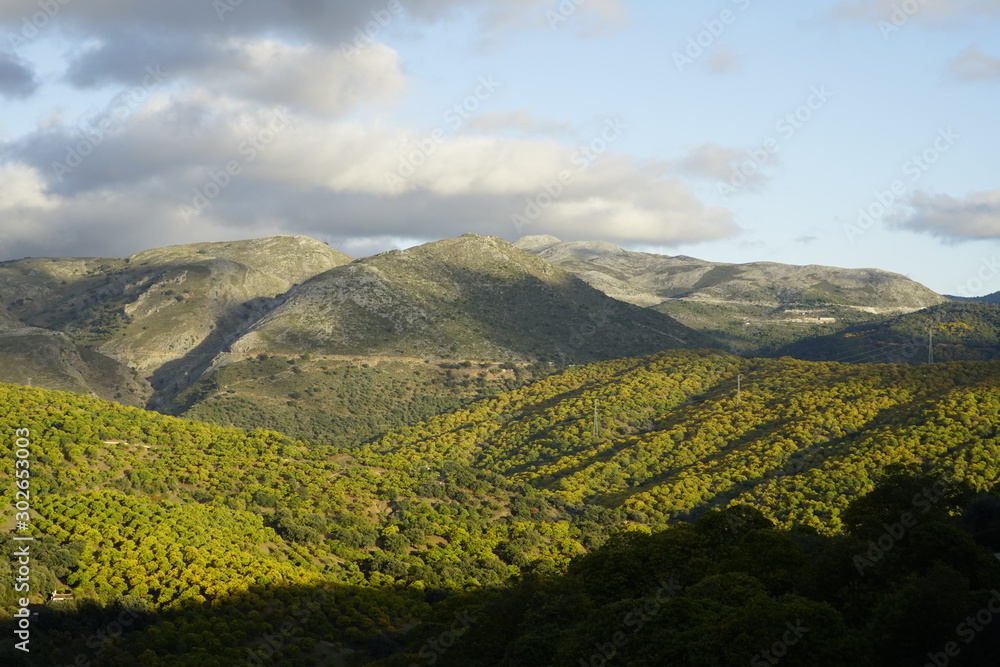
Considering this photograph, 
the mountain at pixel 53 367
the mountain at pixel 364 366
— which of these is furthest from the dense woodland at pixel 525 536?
the mountain at pixel 53 367

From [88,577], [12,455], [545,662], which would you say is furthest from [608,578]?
[12,455]

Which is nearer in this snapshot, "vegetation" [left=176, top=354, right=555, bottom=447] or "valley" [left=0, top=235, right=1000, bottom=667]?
"valley" [left=0, top=235, right=1000, bottom=667]

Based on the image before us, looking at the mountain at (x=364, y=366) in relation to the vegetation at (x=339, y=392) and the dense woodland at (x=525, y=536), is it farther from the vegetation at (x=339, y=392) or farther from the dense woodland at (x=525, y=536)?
the dense woodland at (x=525, y=536)

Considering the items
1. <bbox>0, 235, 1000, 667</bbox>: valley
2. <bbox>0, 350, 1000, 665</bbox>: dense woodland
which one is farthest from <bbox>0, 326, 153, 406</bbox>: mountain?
<bbox>0, 350, 1000, 665</bbox>: dense woodland

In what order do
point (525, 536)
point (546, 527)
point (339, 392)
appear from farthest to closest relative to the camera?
point (339, 392), point (546, 527), point (525, 536)

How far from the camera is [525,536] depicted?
6462 cm

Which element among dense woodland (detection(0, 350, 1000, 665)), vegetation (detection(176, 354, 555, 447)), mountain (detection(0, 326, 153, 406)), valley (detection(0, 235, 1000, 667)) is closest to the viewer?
dense woodland (detection(0, 350, 1000, 665))

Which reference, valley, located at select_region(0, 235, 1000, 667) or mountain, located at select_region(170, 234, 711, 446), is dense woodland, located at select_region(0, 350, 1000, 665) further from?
mountain, located at select_region(170, 234, 711, 446)

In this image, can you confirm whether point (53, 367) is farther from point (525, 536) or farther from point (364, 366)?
point (525, 536)

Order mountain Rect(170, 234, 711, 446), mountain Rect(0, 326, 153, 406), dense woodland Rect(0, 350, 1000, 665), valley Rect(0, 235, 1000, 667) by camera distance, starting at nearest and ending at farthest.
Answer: dense woodland Rect(0, 350, 1000, 665), valley Rect(0, 235, 1000, 667), mountain Rect(170, 234, 711, 446), mountain Rect(0, 326, 153, 406)

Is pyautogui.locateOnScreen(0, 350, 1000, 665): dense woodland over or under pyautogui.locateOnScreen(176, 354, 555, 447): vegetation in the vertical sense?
under

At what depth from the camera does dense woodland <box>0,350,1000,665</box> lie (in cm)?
3167

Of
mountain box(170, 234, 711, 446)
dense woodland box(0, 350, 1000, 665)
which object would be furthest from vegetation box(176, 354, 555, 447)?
dense woodland box(0, 350, 1000, 665)

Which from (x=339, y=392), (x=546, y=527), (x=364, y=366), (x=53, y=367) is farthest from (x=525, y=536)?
(x=53, y=367)
